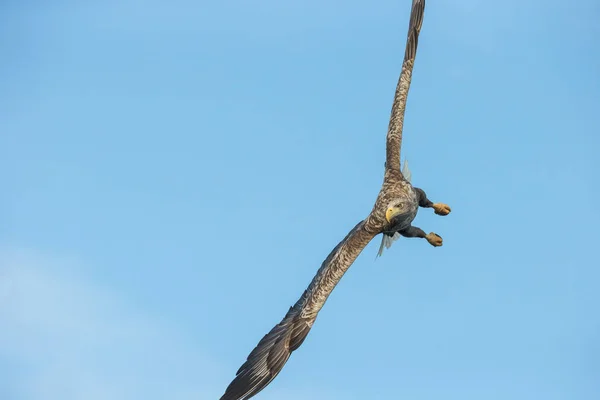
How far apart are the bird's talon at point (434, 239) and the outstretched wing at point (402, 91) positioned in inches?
57.1

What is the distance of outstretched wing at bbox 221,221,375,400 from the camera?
867 inches

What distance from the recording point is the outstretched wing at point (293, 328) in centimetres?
2202

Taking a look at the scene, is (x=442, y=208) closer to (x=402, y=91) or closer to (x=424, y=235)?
(x=424, y=235)

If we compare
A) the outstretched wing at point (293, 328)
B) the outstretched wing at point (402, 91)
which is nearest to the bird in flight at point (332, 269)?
the outstretched wing at point (293, 328)

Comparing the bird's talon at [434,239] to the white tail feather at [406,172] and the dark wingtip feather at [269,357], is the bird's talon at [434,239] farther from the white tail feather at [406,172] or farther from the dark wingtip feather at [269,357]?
the dark wingtip feather at [269,357]

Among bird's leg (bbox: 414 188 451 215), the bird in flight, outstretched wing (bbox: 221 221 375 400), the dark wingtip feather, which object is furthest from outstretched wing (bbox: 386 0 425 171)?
the dark wingtip feather

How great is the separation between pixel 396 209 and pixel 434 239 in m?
1.41

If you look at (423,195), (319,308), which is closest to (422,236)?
(423,195)

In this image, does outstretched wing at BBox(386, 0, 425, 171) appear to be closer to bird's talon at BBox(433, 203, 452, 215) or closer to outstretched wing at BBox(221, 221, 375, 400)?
bird's talon at BBox(433, 203, 452, 215)

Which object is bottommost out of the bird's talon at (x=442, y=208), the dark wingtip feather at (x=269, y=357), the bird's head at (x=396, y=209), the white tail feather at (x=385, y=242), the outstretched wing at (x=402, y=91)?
the dark wingtip feather at (x=269, y=357)

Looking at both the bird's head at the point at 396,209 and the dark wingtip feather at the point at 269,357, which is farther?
the bird's head at the point at 396,209

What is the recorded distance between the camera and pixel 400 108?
81.7ft

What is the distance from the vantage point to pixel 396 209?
73.5 feet

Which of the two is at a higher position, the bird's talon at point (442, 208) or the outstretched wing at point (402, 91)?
the outstretched wing at point (402, 91)
